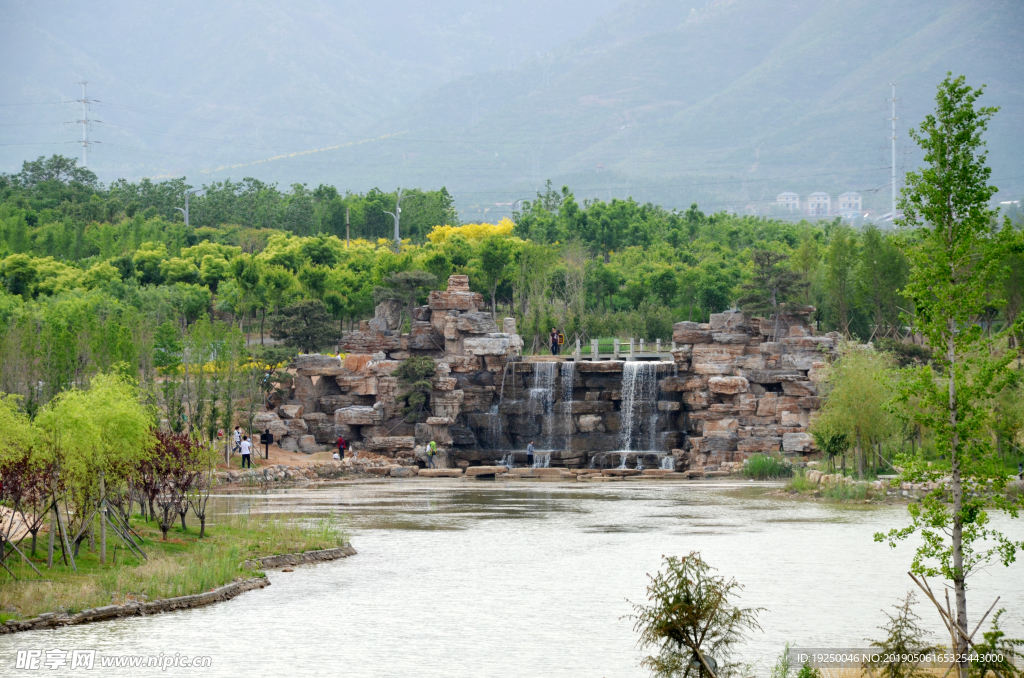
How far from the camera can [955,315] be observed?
16297 mm

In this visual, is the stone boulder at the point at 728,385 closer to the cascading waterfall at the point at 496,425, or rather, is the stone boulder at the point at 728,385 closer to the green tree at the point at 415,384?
the cascading waterfall at the point at 496,425

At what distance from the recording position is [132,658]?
1766 centimetres

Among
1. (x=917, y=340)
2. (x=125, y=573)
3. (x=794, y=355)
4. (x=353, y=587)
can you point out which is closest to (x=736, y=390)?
(x=794, y=355)

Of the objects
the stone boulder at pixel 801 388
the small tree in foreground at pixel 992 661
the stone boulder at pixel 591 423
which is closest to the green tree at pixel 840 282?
the stone boulder at pixel 801 388

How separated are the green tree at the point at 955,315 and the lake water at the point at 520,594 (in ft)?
12.6

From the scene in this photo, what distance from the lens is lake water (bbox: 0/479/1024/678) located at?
60.3 ft

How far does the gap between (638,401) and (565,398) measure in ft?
13.7

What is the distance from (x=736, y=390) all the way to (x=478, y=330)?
15.5 m

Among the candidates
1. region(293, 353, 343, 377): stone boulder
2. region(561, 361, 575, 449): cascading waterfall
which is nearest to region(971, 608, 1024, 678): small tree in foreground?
region(561, 361, 575, 449): cascading waterfall

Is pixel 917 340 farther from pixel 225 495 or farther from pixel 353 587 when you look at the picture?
pixel 353 587

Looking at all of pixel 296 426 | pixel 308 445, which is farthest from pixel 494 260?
pixel 308 445

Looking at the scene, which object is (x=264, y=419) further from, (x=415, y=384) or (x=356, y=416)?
(x=415, y=384)

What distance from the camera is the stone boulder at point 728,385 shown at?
59.0 m

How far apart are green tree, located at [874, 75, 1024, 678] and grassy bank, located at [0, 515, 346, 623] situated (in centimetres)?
1363
